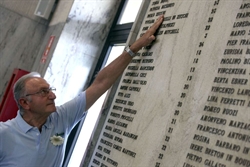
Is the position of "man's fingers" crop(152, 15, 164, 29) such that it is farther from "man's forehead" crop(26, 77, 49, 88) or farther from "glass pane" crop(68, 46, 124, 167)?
"glass pane" crop(68, 46, 124, 167)

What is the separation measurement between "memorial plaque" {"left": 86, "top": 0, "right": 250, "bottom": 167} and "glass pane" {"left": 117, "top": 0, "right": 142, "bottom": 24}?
1.14 meters

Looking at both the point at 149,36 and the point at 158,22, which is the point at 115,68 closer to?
the point at 149,36

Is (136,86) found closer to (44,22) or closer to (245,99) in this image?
(245,99)

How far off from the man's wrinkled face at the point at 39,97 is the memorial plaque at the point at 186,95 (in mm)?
445

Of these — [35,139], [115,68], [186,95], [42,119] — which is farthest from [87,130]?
[186,95]

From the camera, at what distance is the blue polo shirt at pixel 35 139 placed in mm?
2764

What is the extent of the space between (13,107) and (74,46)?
0.94 m

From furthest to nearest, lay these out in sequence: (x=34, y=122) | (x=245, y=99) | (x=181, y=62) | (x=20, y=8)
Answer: (x=20, y=8) < (x=34, y=122) < (x=181, y=62) < (x=245, y=99)

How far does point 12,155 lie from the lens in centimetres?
276

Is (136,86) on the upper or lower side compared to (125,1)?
lower

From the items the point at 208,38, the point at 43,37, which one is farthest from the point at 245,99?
the point at 43,37

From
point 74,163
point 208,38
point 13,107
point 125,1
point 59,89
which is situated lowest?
point 74,163

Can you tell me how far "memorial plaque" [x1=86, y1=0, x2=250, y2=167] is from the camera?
188 cm

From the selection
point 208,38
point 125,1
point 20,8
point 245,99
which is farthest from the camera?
point 20,8
